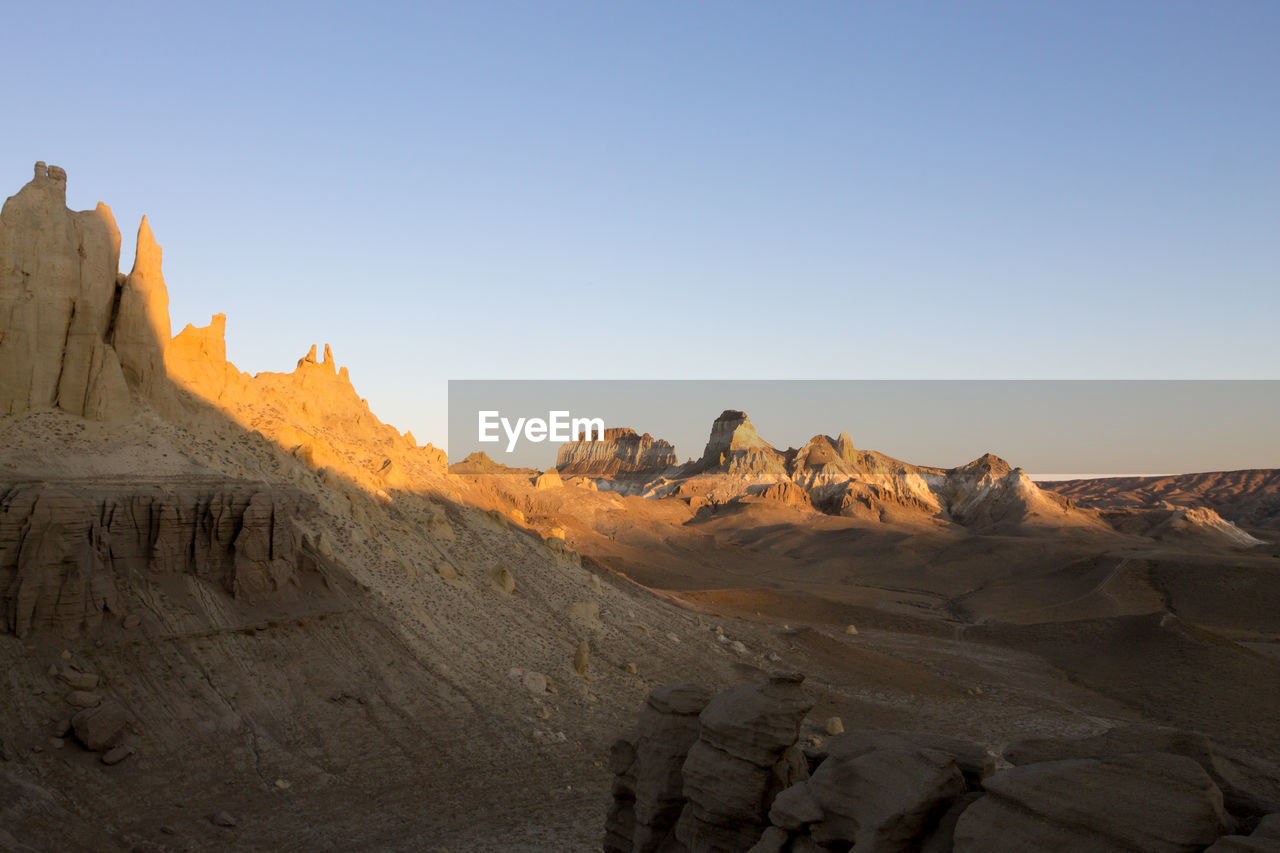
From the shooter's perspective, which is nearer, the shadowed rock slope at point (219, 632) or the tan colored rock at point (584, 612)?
the shadowed rock slope at point (219, 632)

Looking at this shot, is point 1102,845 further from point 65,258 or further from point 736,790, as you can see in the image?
point 65,258

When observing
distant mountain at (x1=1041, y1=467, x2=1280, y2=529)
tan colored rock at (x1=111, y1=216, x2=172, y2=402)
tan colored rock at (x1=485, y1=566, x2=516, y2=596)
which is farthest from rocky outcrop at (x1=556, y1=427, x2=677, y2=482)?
tan colored rock at (x1=111, y1=216, x2=172, y2=402)

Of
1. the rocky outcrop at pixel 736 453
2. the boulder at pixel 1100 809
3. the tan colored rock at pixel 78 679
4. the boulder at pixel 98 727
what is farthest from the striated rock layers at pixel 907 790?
the rocky outcrop at pixel 736 453

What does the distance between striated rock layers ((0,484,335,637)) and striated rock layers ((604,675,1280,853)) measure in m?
11.3

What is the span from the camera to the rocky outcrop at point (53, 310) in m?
20.7

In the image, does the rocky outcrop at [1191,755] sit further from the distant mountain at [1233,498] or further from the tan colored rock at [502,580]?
the distant mountain at [1233,498]

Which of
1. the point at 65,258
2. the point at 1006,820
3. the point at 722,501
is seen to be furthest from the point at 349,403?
the point at 722,501

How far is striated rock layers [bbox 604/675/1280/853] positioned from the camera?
7.70 m

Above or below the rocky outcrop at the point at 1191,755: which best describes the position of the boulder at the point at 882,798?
below

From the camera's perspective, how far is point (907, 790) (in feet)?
30.9

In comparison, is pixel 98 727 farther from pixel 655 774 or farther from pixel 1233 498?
pixel 1233 498

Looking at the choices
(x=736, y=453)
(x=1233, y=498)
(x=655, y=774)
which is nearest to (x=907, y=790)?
(x=655, y=774)

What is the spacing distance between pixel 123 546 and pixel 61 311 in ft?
21.6

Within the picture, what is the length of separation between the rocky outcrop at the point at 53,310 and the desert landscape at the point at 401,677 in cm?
6
